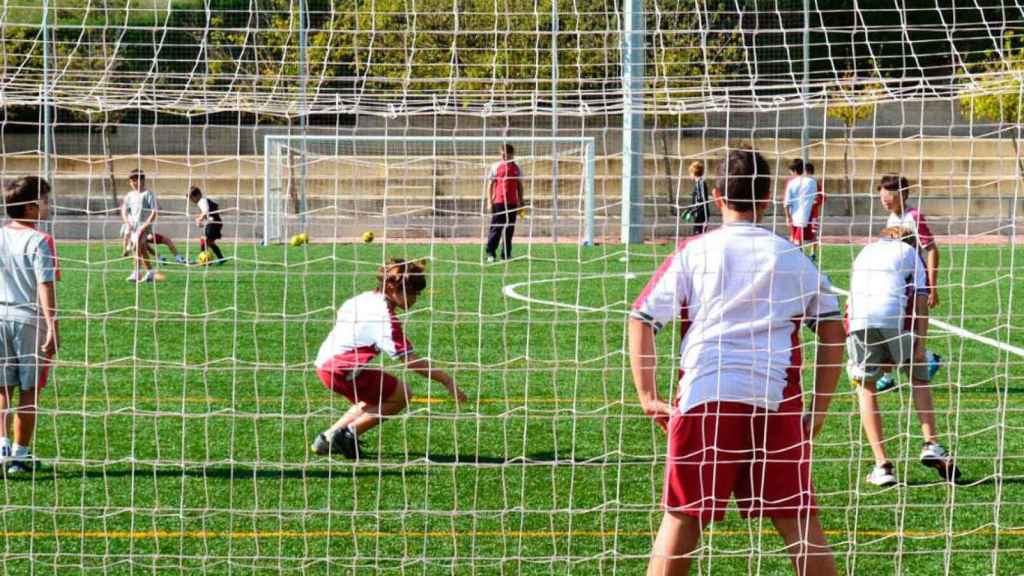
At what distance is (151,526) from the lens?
595 centimetres

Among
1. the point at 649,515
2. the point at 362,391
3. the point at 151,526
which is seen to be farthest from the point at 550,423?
the point at 151,526

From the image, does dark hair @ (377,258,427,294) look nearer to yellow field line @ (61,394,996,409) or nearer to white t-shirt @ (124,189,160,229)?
yellow field line @ (61,394,996,409)

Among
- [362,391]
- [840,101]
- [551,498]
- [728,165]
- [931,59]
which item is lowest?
[551,498]

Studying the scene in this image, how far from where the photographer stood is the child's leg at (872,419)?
666 centimetres

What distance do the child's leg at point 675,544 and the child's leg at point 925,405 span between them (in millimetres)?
3083

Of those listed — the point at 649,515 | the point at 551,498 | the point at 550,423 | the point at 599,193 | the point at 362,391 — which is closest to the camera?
the point at 649,515

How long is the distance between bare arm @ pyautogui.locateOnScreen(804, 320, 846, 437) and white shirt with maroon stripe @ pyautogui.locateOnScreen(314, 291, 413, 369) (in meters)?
3.06

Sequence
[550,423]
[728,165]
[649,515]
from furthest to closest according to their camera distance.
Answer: [550,423]
[649,515]
[728,165]

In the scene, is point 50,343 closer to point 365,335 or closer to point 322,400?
point 365,335

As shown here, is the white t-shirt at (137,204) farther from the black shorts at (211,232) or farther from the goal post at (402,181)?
the goal post at (402,181)

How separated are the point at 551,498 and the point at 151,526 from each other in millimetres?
2024

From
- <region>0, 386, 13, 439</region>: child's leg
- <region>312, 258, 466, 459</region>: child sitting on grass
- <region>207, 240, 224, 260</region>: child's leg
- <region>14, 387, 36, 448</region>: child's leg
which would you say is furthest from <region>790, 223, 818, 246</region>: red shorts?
<region>207, 240, 224, 260</region>: child's leg

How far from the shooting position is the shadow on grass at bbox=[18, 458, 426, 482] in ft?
22.8

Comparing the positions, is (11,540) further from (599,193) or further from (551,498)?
(599,193)
